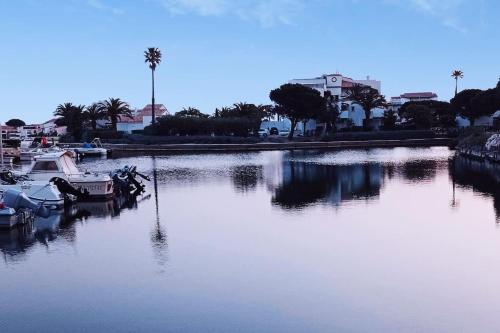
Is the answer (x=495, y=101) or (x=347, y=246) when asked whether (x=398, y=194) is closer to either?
(x=347, y=246)

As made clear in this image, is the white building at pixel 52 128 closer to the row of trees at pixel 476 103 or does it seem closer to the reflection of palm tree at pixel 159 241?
the row of trees at pixel 476 103

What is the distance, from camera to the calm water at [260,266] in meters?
11.4

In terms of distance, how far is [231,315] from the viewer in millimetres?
11562

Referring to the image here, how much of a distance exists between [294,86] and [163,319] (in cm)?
8248

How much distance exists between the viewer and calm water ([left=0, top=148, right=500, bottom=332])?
1142 cm

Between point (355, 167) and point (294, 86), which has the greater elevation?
point (294, 86)

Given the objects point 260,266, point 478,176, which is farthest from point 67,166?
point 478,176

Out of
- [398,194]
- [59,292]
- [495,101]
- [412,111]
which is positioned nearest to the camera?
[59,292]

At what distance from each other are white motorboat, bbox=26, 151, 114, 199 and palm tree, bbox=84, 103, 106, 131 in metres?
69.9

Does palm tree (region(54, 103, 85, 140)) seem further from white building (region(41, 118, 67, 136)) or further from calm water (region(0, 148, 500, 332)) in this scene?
calm water (region(0, 148, 500, 332))

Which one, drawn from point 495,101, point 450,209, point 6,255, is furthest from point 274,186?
point 495,101

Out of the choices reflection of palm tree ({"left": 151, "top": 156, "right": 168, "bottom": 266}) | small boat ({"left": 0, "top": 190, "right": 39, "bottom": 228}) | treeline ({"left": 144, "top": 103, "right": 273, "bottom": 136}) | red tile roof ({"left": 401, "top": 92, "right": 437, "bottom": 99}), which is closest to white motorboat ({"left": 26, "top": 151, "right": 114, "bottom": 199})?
reflection of palm tree ({"left": 151, "top": 156, "right": 168, "bottom": 266})

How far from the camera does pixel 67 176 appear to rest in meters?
28.0

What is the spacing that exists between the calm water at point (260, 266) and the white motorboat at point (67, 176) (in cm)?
145
